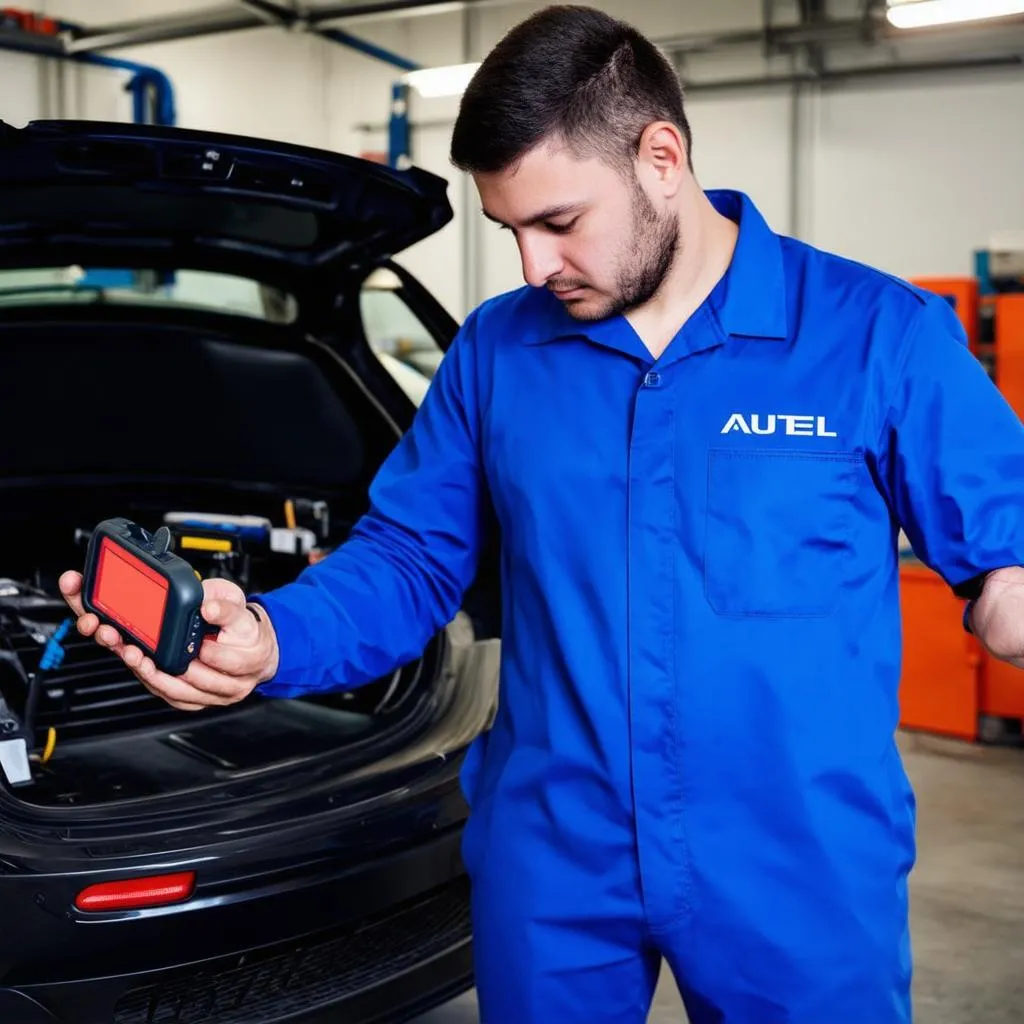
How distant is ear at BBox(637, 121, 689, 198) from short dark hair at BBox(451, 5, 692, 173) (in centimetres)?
1

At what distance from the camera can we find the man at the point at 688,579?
4.04ft

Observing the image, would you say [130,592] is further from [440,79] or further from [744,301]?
[440,79]

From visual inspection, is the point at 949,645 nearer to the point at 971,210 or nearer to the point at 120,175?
the point at 120,175

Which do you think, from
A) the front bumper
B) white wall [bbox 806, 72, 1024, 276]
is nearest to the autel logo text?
the front bumper

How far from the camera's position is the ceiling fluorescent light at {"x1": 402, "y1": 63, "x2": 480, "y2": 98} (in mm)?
7492

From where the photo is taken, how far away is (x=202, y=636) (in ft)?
3.80

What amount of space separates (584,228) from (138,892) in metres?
1.05

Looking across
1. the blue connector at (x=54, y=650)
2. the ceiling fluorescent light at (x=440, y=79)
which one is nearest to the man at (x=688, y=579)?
the blue connector at (x=54, y=650)

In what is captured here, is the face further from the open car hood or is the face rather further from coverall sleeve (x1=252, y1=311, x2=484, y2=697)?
the open car hood

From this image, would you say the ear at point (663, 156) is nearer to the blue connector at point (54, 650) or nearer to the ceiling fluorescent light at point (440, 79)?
the blue connector at point (54, 650)

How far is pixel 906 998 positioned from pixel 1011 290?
385cm

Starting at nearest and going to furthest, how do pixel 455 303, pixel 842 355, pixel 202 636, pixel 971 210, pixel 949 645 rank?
pixel 202 636, pixel 842 355, pixel 949 645, pixel 971 210, pixel 455 303

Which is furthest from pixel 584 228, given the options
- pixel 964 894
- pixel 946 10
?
pixel 946 10

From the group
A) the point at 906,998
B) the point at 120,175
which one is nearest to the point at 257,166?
the point at 120,175
